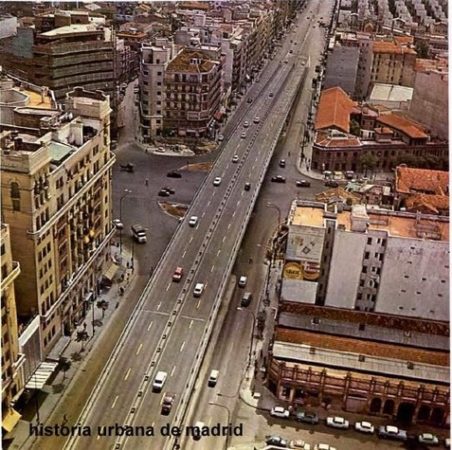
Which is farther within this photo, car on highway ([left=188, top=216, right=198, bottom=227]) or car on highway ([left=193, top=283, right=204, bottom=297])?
car on highway ([left=188, top=216, right=198, bottom=227])

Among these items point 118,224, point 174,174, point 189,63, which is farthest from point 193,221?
point 189,63

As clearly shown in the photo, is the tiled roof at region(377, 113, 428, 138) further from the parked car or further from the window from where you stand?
the window

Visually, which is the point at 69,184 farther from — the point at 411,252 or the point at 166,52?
the point at 166,52

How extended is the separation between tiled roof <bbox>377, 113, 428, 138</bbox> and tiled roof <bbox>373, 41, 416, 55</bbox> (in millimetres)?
7284

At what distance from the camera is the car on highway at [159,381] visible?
1510 cm

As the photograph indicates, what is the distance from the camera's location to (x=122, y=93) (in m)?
37.3

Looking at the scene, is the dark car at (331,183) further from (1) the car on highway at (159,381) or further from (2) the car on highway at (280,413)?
(1) the car on highway at (159,381)

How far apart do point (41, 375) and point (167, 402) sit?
313 centimetres

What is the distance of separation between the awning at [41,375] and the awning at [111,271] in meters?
4.23

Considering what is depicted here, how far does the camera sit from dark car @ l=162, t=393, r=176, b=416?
14.5 meters

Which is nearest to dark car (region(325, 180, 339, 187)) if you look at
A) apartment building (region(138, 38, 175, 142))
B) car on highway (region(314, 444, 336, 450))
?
apartment building (region(138, 38, 175, 142))

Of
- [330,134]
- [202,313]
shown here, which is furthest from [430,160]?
[202,313]

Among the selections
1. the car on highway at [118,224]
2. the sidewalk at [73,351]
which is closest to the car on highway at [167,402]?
the sidewalk at [73,351]

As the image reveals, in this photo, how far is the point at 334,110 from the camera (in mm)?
33062
